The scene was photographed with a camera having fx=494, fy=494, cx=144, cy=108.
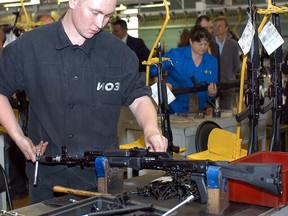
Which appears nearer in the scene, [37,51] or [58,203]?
[58,203]

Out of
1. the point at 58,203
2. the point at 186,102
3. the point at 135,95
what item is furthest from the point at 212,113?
the point at 58,203

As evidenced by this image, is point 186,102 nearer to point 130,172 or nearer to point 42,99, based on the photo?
point 130,172

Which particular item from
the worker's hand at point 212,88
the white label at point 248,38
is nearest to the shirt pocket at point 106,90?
the white label at point 248,38

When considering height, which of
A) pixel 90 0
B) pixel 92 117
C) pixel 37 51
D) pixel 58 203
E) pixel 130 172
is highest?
pixel 90 0

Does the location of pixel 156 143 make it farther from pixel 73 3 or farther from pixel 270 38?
pixel 270 38

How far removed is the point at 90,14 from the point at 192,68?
2229 mm

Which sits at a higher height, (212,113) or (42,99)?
(42,99)

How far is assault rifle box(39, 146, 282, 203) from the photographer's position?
4.35 ft

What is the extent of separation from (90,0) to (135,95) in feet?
1.41

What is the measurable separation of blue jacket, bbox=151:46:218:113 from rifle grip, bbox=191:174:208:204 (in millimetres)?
2377

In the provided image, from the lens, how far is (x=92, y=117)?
189 centimetres

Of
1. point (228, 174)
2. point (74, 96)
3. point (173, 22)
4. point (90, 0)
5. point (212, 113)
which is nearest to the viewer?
point (228, 174)

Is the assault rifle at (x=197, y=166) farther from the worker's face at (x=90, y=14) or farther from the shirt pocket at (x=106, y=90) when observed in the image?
the worker's face at (x=90, y=14)

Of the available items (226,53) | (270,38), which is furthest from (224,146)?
(226,53)
